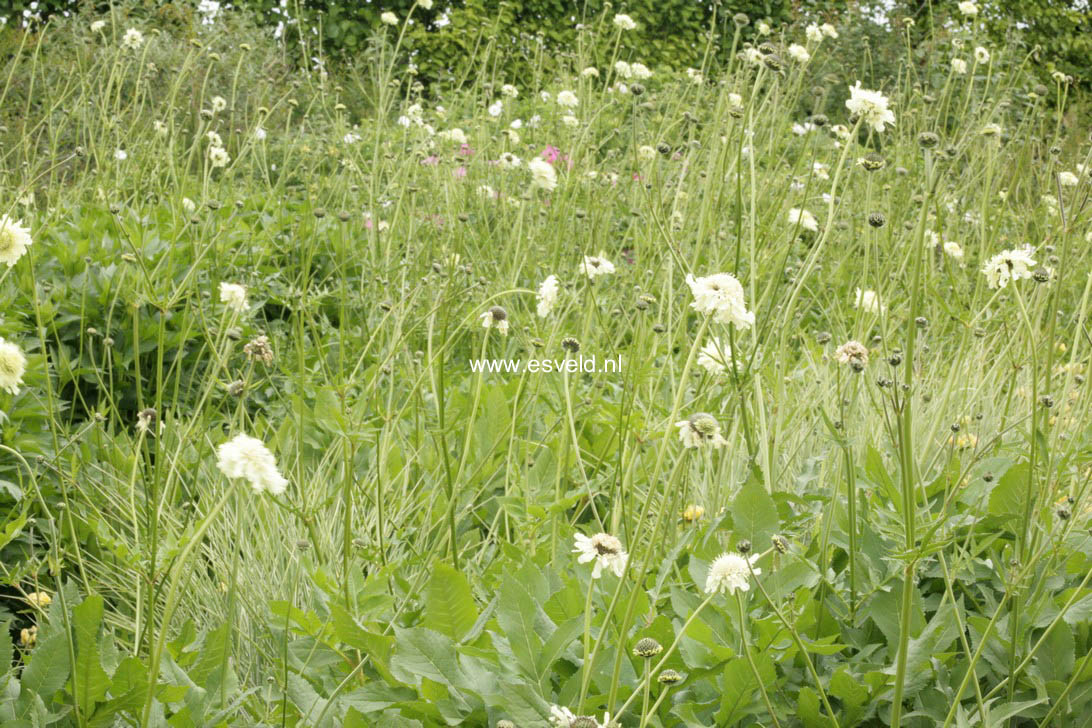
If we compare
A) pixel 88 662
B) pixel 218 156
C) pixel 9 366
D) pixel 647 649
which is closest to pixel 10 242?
pixel 9 366

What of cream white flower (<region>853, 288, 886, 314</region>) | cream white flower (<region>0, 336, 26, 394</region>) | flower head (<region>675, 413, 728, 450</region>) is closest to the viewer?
flower head (<region>675, 413, 728, 450</region>)

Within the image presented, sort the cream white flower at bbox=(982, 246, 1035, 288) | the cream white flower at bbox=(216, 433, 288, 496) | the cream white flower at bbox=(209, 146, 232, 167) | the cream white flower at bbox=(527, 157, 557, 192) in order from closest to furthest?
the cream white flower at bbox=(216, 433, 288, 496), the cream white flower at bbox=(982, 246, 1035, 288), the cream white flower at bbox=(527, 157, 557, 192), the cream white flower at bbox=(209, 146, 232, 167)

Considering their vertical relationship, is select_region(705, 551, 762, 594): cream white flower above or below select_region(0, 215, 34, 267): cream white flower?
below

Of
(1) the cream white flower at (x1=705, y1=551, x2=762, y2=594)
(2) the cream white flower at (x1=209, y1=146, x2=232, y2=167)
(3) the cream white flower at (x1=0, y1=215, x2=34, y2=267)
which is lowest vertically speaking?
(2) the cream white flower at (x1=209, y1=146, x2=232, y2=167)

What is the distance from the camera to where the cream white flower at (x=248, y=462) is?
1.01 metres

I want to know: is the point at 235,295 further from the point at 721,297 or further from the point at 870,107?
the point at 870,107

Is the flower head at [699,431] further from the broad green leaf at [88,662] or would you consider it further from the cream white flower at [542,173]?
the cream white flower at [542,173]

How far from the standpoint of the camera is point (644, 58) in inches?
341

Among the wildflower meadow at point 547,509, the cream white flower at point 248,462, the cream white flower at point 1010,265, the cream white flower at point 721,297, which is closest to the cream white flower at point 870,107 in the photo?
the wildflower meadow at point 547,509

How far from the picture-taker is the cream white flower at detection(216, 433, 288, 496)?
101cm

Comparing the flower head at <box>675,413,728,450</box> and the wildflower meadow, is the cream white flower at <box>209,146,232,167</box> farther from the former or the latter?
the flower head at <box>675,413,728,450</box>

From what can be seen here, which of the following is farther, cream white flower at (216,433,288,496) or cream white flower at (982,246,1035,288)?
cream white flower at (982,246,1035,288)

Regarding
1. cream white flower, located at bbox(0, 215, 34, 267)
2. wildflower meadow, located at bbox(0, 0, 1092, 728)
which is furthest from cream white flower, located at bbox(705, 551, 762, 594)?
cream white flower, located at bbox(0, 215, 34, 267)

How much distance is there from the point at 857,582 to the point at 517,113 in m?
4.85
